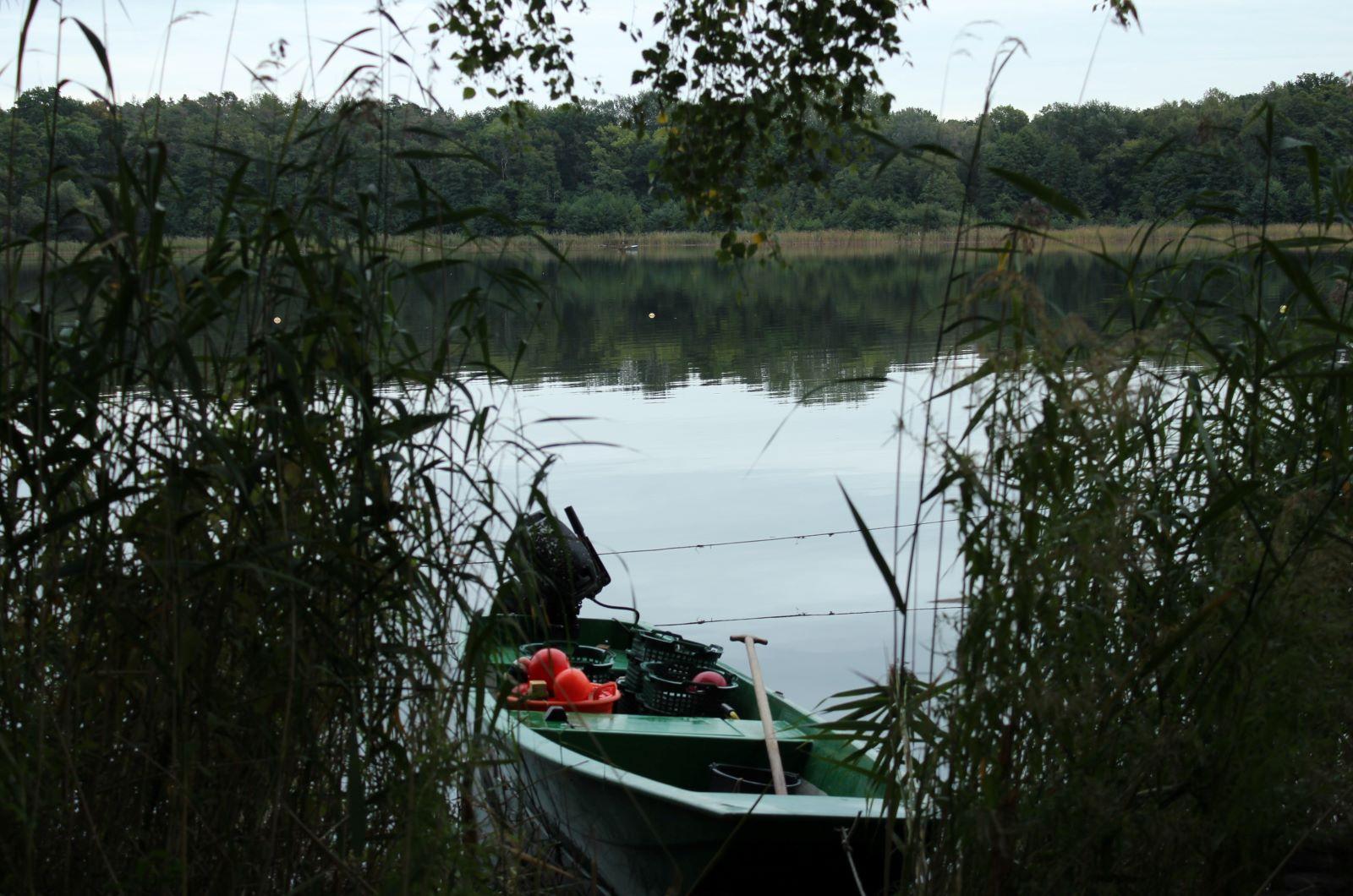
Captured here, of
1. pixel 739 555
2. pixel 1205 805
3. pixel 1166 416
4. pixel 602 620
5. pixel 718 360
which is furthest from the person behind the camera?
pixel 718 360

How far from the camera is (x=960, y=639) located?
229 cm

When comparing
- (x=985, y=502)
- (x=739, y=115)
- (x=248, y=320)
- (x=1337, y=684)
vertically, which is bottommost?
(x=1337, y=684)

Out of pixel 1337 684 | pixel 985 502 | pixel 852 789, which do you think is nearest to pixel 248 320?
pixel 985 502

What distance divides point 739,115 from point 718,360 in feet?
56.4

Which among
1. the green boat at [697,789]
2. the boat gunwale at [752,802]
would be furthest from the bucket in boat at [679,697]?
the boat gunwale at [752,802]

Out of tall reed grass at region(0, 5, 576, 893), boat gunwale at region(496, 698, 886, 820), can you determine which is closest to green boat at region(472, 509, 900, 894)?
boat gunwale at region(496, 698, 886, 820)

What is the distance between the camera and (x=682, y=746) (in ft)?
16.7

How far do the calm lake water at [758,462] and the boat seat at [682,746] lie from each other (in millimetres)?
735

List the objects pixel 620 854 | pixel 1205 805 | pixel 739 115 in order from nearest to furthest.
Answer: pixel 1205 805 → pixel 739 115 → pixel 620 854

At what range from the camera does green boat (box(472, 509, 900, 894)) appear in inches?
166

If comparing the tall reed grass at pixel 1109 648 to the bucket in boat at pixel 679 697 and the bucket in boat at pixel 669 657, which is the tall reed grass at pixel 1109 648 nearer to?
the bucket in boat at pixel 679 697

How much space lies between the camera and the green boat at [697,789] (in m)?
4.22

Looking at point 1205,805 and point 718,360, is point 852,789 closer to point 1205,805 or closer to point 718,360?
point 1205,805

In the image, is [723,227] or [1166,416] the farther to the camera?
[723,227]
